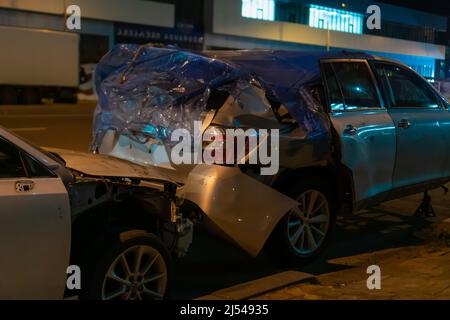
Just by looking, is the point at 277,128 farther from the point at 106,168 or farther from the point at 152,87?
the point at 106,168

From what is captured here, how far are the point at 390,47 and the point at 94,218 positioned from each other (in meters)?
54.5

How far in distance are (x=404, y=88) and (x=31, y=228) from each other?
4.69 metres

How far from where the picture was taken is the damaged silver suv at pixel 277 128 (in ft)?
16.4

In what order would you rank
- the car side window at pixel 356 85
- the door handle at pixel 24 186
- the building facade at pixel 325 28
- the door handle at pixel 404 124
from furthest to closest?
the building facade at pixel 325 28
the door handle at pixel 404 124
the car side window at pixel 356 85
the door handle at pixel 24 186

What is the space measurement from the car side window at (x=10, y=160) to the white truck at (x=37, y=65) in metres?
24.8

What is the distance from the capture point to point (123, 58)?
634 cm

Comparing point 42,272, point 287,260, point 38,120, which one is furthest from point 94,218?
point 38,120

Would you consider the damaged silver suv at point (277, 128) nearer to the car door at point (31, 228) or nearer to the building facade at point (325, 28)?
the car door at point (31, 228)

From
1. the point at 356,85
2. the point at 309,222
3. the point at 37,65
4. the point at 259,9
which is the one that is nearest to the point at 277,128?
the point at 309,222

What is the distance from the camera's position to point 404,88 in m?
6.77

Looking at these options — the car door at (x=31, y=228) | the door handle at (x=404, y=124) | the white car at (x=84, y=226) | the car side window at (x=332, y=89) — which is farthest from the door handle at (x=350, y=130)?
the car door at (x=31, y=228)

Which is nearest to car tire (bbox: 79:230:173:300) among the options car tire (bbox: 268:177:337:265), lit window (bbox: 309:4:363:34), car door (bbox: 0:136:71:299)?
car door (bbox: 0:136:71:299)

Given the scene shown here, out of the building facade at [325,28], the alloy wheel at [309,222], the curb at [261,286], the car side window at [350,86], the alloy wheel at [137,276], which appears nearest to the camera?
the alloy wheel at [137,276]
